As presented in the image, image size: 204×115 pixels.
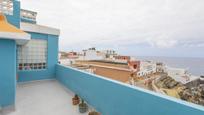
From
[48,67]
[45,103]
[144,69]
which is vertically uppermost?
[48,67]

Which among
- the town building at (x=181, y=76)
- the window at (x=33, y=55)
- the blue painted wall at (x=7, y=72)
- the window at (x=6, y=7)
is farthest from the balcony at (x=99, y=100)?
the town building at (x=181, y=76)

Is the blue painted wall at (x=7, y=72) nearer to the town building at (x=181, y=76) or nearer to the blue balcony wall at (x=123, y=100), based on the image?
the blue balcony wall at (x=123, y=100)

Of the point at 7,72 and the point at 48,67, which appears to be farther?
the point at 48,67

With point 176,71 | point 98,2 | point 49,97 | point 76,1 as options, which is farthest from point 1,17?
point 176,71

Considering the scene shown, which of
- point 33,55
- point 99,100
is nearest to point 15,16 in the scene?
point 33,55

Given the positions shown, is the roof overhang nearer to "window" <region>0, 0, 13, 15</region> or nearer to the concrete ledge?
"window" <region>0, 0, 13, 15</region>

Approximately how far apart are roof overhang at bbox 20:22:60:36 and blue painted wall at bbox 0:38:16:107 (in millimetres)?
3444

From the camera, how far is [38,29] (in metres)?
7.32

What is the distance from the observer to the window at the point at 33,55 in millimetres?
7136

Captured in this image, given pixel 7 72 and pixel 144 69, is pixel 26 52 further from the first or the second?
pixel 144 69

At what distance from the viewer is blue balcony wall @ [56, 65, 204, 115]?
1942mm

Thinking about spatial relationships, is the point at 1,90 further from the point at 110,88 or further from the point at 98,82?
the point at 110,88

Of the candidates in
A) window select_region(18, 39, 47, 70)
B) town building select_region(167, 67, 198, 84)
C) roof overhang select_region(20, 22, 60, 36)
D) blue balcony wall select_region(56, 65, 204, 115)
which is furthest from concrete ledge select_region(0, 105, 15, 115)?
town building select_region(167, 67, 198, 84)

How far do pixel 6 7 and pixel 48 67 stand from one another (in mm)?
3769
